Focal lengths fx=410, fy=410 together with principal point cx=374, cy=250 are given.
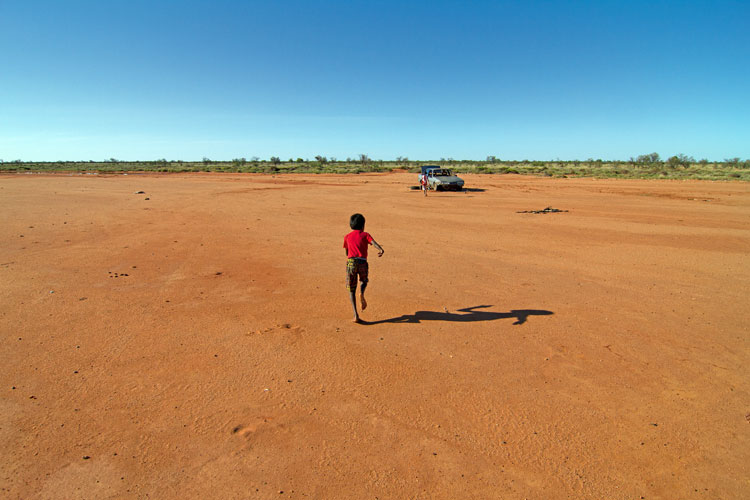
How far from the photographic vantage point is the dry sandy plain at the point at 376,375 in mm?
3123

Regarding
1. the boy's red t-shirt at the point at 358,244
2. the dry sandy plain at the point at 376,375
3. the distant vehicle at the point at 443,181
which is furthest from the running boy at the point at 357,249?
the distant vehicle at the point at 443,181

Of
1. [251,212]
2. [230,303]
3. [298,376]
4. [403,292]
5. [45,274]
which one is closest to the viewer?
[298,376]

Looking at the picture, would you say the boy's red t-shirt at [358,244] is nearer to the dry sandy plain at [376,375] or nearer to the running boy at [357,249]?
Result: the running boy at [357,249]

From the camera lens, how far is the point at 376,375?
450 centimetres

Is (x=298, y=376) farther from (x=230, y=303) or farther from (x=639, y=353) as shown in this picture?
(x=639, y=353)

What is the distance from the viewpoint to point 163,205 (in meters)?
19.5

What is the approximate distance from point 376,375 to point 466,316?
2.19 m

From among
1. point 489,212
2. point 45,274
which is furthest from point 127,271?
point 489,212

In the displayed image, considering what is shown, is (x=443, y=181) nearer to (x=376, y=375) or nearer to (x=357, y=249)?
(x=357, y=249)

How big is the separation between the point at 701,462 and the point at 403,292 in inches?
183

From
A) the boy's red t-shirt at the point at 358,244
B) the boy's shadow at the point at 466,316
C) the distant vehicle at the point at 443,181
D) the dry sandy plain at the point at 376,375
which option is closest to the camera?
the dry sandy plain at the point at 376,375

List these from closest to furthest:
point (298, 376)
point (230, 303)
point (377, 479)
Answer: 1. point (377, 479)
2. point (298, 376)
3. point (230, 303)

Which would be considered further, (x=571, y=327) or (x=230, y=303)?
(x=230, y=303)

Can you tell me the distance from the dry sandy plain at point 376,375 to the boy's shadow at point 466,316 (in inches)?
1.2
